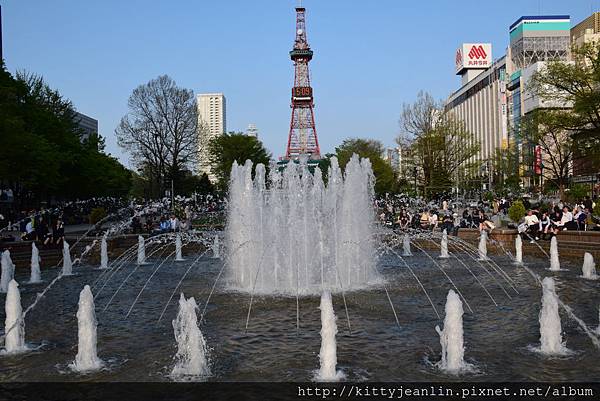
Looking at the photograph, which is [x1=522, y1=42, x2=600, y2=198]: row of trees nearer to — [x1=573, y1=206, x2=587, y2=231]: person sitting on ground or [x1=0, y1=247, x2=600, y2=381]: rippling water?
[x1=573, y1=206, x2=587, y2=231]: person sitting on ground

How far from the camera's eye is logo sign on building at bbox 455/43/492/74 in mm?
117688

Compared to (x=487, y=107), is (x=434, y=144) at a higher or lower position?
lower

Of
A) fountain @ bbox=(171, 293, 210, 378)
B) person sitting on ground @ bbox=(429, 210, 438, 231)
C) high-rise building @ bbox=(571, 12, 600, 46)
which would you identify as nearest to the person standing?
person sitting on ground @ bbox=(429, 210, 438, 231)

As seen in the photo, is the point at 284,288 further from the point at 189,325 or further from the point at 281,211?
the point at 189,325

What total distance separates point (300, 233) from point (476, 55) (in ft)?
374

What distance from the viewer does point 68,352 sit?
26.1 feet

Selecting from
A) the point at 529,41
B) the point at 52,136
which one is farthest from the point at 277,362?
the point at 529,41

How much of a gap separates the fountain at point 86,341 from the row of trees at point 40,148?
22.0m

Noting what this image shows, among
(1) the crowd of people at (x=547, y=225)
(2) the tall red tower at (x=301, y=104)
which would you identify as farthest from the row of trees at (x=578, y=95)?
(2) the tall red tower at (x=301, y=104)

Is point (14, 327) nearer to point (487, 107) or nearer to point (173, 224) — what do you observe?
point (173, 224)

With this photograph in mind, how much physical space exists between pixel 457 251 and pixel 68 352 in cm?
1555

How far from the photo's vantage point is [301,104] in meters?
111

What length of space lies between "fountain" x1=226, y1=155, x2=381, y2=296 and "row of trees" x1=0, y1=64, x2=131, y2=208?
16.8 metres

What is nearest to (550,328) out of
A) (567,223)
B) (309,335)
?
(309,335)
